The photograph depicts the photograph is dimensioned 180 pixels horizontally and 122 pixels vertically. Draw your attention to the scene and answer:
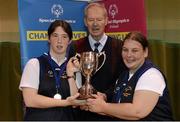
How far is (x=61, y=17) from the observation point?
9.71 ft

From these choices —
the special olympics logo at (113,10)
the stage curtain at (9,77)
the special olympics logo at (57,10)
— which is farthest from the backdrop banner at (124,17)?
the stage curtain at (9,77)

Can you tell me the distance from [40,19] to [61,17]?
18 cm

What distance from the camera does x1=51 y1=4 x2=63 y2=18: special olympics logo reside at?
Result: 2.92m

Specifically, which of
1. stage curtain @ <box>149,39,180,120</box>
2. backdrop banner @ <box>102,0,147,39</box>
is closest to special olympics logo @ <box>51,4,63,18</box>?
backdrop banner @ <box>102,0,147,39</box>

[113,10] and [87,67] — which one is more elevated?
[113,10]

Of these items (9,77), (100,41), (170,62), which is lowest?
(9,77)

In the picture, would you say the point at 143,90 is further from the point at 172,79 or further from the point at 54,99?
the point at 172,79

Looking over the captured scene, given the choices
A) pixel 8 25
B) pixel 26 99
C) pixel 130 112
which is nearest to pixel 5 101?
pixel 8 25

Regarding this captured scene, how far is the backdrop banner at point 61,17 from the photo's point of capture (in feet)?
9.22

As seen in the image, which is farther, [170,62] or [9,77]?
[9,77]

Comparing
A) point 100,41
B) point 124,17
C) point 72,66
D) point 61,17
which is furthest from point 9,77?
point 72,66

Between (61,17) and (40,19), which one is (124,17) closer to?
(61,17)

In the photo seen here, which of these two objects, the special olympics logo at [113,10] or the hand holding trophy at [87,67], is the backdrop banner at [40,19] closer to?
the special olympics logo at [113,10]

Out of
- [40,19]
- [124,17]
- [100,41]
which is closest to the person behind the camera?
[100,41]
